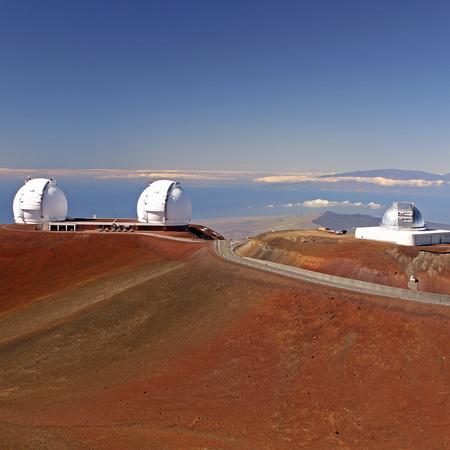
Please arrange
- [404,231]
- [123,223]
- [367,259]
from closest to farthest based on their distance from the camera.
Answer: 1. [367,259]
2. [404,231]
3. [123,223]

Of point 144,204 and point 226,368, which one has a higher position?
point 144,204

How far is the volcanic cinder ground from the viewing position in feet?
55.0

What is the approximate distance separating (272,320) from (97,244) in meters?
31.3

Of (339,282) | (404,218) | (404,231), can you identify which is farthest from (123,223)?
(404,231)

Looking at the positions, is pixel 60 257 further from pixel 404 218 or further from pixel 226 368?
pixel 404 218

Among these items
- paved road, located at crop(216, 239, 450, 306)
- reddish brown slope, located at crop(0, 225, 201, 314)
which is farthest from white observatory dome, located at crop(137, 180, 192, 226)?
paved road, located at crop(216, 239, 450, 306)

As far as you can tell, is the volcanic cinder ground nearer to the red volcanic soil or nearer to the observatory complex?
the red volcanic soil

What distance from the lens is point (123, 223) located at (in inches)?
2329

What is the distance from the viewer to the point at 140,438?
1647 cm

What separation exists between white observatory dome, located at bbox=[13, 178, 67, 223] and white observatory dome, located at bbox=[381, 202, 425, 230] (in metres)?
45.1

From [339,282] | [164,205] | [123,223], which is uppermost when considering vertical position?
[164,205]

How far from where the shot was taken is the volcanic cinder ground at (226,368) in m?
16.8

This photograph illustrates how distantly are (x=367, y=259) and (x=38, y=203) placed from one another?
45771mm

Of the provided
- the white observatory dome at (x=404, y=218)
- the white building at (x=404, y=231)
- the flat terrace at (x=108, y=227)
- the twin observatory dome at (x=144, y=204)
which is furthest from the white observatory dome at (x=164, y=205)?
the white observatory dome at (x=404, y=218)
